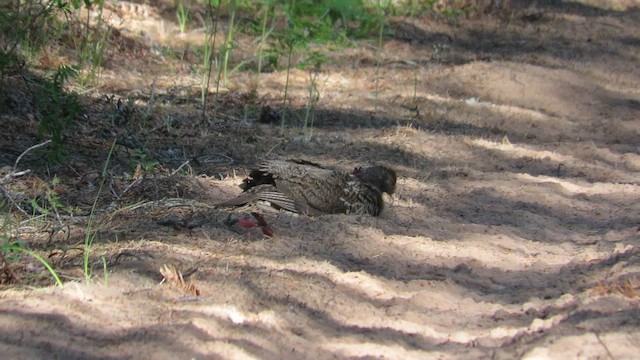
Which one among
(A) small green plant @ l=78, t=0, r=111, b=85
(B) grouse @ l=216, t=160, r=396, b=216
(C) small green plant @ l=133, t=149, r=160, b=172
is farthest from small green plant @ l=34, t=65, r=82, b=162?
(A) small green plant @ l=78, t=0, r=111, b=85

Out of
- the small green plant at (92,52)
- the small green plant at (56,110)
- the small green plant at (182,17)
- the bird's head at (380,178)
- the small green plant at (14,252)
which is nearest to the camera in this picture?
the small green plant at (14,252)

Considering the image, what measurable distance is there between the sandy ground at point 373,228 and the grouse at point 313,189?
0.20 metres

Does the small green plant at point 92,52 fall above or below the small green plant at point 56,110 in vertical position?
below

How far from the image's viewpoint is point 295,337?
4516mm

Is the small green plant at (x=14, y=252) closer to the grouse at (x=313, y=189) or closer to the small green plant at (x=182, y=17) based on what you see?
the grouse at (x=313, y=189)

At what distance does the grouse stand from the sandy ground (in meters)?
0.20

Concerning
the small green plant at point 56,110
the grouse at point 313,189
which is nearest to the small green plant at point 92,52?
the small green plant at point 56,110

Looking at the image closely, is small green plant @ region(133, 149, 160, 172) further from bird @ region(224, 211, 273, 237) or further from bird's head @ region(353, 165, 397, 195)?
bird's head @ region(353, 165, 397, 195)

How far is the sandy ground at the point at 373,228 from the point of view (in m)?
4.47

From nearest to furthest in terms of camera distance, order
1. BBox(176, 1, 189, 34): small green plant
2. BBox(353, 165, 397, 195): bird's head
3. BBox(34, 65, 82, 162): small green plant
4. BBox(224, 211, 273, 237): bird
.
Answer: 1. BBox(224, 211, 273, 237): bird
2. BBox(34, 65, 82, 162): small green plant
3. BBox(353, 165, 397, 195): bird's head
4. BBox(176, 1, 189, 34): small green plant

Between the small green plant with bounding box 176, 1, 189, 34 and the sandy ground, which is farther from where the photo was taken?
the small green plant with bounding box 176, 1, 189, 34

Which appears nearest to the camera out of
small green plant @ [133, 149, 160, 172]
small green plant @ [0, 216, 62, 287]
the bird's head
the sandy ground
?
the sandy ground

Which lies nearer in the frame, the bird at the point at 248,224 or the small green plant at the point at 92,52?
the bird at the point at 248,224

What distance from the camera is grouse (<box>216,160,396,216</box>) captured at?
6723 millimetres
